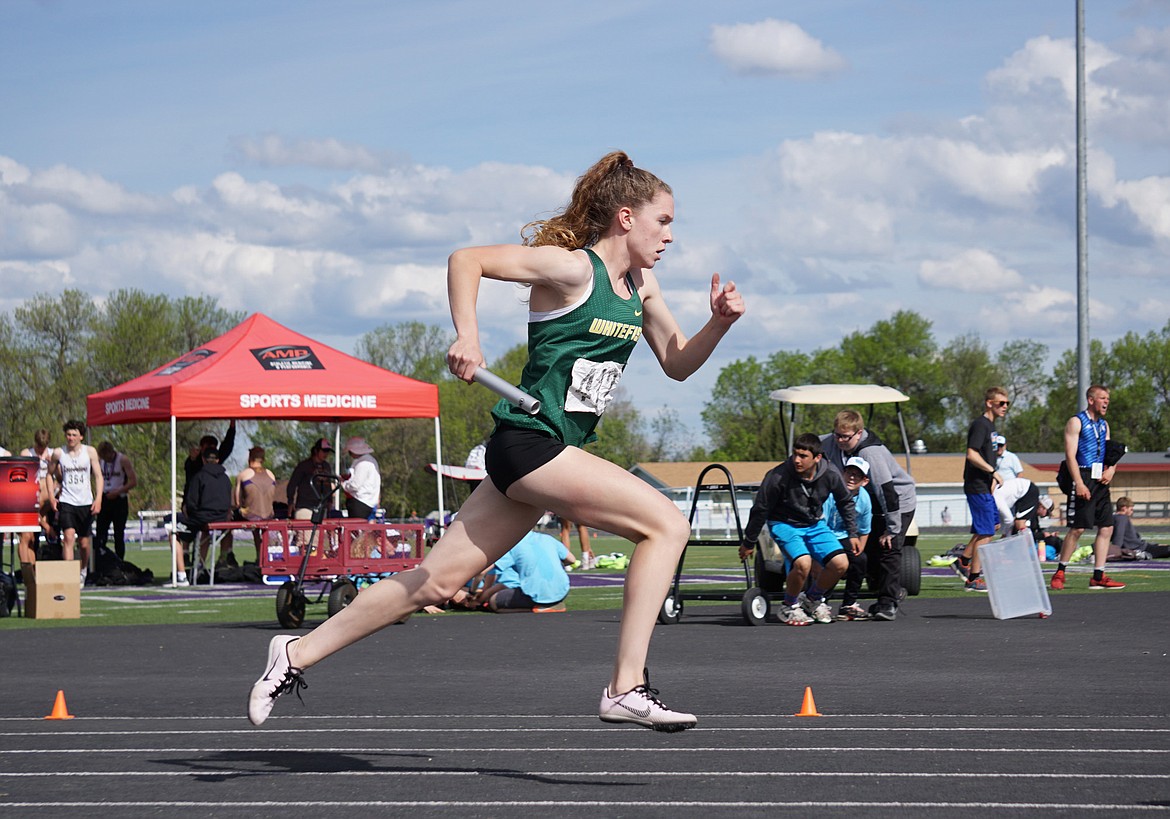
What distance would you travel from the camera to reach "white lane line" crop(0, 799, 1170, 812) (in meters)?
4.49

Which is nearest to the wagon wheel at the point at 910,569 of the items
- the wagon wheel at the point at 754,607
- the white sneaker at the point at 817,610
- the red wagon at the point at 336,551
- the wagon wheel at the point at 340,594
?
the white sneaker at the point at 817,610

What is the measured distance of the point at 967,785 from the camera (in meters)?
4.88

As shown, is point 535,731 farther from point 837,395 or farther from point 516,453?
point 837,395

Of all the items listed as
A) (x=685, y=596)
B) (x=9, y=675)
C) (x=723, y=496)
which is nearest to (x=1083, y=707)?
(x=9, y=675)

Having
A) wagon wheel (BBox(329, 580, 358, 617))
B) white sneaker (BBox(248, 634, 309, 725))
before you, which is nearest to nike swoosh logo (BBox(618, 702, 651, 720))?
white sneaker (BBox(248, 634, 309, 725))

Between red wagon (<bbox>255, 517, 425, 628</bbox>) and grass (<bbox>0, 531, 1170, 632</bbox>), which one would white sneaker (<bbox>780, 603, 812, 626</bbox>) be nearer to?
grass (<bbox>0, 531, 1170, 632</bbox>)

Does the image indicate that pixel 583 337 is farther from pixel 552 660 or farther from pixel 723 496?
pixel 723 496

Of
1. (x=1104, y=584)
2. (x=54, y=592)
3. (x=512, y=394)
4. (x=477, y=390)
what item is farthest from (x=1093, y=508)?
(x=477, y=390)

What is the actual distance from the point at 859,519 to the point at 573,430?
28.6 ft

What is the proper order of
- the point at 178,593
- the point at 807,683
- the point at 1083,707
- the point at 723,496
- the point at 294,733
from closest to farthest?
1. the point at 294,733
2. the point at 1083,707
3. the point at 807,683
4. the point at 178,593
5. the point at 723,496

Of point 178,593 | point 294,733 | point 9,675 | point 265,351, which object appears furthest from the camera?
point 265,351

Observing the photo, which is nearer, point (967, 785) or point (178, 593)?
point (967, 785)

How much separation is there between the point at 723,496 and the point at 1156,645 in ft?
211

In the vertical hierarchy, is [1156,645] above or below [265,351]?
below
